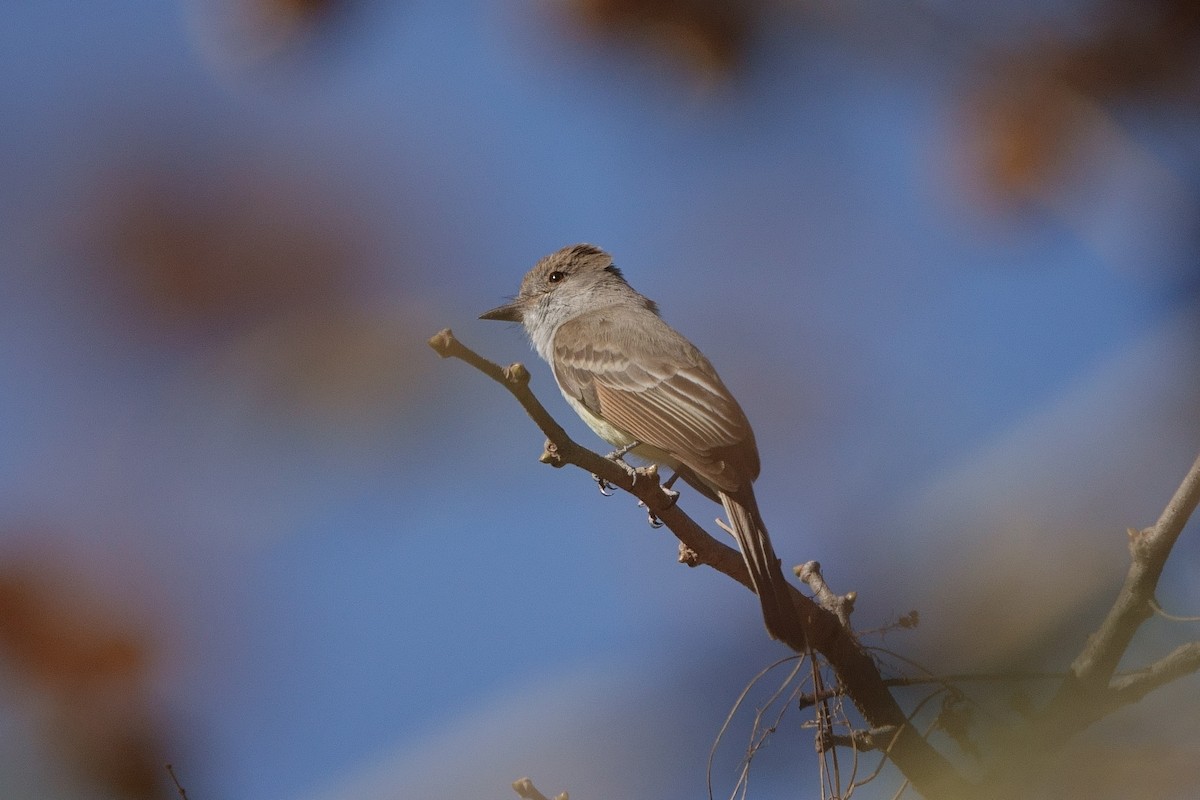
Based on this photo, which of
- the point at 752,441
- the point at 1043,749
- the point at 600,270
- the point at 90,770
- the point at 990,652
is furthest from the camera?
the point at 600,270

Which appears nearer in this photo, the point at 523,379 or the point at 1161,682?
the point at 1161,682

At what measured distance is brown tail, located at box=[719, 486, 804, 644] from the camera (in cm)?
396

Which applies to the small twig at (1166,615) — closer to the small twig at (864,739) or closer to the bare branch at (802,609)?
the bare branch at (802,609)

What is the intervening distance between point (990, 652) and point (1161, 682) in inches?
31.8

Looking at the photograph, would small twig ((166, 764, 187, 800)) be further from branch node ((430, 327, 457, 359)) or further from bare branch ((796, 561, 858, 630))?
bare branch ((796, 561, 858, 630))

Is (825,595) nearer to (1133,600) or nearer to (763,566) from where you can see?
(763,566)

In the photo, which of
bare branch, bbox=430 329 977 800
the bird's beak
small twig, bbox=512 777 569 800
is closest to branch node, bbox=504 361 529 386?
bare branch, bbox=430 329 977 800

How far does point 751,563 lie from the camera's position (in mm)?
4395

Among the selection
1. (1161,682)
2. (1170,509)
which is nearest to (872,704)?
(1161,682)

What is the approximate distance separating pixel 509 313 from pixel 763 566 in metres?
3.94

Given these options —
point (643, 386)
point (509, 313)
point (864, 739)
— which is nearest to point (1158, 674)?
point (864, 739)

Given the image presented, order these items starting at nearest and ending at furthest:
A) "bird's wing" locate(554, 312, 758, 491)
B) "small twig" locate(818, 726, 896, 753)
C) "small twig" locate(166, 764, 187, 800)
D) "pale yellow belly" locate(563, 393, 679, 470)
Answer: "small twig" locate(166, 764, 187, 800)
"small twig" locate(818, 726, 896, 753)
"bird's wing" locate(554, 312, 758, 491)
"pale yellow belly" locate(563, 393, 679, 470)

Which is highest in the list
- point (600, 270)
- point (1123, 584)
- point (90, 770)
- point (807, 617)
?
point (600, 270)

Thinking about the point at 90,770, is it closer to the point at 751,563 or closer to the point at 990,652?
the point at 990,652
